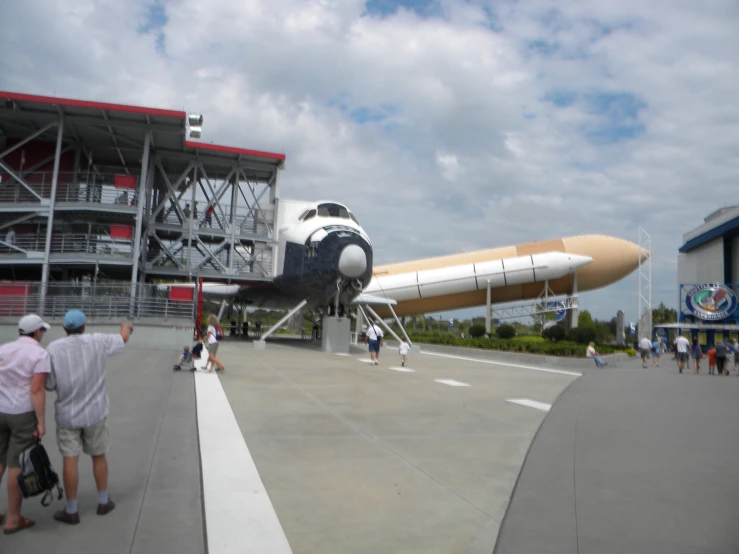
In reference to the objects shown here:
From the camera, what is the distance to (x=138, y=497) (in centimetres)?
445

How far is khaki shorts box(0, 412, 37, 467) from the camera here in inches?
145

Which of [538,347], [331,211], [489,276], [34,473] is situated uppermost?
[331,211]

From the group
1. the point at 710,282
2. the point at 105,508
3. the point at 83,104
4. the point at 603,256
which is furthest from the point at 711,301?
the point at 105,508

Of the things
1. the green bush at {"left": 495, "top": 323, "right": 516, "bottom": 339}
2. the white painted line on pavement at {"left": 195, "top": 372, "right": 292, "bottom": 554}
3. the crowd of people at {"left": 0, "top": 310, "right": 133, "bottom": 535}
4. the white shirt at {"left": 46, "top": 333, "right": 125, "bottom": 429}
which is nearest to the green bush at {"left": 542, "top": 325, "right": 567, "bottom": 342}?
the green bush at {"left": 495, "top": 323, "right": 516, "bottom": 339}

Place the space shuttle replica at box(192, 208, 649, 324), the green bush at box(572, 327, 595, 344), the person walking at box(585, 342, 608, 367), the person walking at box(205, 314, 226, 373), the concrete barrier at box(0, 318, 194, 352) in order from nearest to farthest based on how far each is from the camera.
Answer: the person walking at box(205, 314, 226, 373) → the concrete barrier at box(0, 318, 194, 352) → the person walking at box(585, 342, 608, 367) → the green bush at box(572, 327, 595, 344) → the space shuttle replica at box(192, 208, 649, 324)

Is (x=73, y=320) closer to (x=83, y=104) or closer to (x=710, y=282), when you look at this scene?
(x=83, y=104)

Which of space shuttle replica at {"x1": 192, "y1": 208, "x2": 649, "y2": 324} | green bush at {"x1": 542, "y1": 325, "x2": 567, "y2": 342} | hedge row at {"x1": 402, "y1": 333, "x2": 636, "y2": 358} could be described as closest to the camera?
hedge row at {"x1": 402, "y1": 333, "x2": 636, "y2": 358}

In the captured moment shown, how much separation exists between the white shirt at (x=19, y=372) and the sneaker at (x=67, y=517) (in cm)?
77

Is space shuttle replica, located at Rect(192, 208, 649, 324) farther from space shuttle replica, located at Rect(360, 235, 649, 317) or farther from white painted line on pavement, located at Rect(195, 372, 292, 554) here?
white painted line on pavement, located at Rect(195, 372, 292, 554)

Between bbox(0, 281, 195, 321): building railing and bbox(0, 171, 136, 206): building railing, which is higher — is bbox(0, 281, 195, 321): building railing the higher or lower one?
the lower one

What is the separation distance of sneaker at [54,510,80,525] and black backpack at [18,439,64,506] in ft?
0.84

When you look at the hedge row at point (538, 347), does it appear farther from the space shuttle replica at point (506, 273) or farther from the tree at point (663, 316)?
the tree at point (663, 316)

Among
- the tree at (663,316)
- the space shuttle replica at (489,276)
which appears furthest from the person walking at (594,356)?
the tree at (663,316)

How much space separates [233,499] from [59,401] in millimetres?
1437
